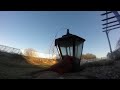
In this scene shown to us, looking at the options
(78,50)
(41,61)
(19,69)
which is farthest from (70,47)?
(19,69)

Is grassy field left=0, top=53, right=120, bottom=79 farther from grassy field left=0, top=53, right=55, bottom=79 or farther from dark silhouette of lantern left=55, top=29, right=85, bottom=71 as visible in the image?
dark silhouette of lantern left=55, top=29, right=85, bottom=71

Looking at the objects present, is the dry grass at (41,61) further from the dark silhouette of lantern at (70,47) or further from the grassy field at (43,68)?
the dark silhouette of lantern at (70,47)

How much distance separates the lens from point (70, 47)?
275 centimetres

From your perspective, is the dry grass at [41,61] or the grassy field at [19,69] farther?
the dry grass at [41,61]

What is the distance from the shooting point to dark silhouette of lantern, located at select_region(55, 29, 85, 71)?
8.48 ft

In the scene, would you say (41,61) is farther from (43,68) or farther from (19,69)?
(19,69)

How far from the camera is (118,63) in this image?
2.53 metres

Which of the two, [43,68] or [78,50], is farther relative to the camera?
[78,50]

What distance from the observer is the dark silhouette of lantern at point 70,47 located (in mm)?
2584

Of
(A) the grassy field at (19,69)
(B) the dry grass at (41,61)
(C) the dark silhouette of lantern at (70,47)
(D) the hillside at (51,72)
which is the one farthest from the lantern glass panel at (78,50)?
(A) the grassy field at (19,69)
